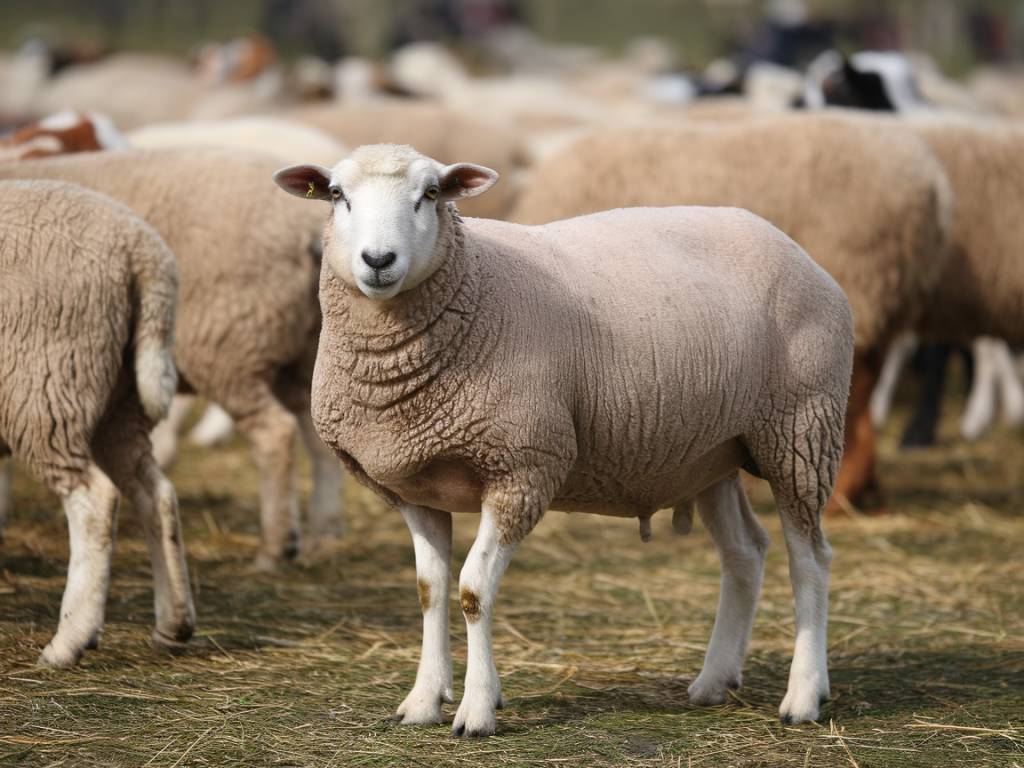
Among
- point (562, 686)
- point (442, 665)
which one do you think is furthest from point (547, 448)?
point (562, 686)

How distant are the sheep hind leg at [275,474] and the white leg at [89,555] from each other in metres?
1.43

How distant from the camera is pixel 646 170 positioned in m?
7.04

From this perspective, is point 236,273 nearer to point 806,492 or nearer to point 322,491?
point 322,491

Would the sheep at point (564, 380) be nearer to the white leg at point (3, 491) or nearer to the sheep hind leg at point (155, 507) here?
the sheep hind leg at point (155, 507)

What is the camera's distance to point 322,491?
634 cm

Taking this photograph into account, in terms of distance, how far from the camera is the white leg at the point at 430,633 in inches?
152

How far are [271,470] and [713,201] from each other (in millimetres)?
2312

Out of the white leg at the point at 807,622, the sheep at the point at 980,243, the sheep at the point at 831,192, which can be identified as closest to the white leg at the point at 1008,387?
the sheep at the point at 980,243

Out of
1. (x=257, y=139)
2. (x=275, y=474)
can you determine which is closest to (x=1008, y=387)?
(x=257, y=139)

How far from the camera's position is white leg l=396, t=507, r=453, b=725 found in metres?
3.87

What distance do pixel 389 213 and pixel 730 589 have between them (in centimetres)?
145

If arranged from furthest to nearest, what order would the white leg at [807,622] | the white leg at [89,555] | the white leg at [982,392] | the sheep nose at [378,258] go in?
the white leg at [982,392]
the white leg at [89,555]
the white leg at [807,622]
the sheep nose at [378,258]

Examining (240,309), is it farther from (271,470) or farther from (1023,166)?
(1023,166)

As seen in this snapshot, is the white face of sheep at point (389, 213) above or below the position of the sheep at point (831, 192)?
above
